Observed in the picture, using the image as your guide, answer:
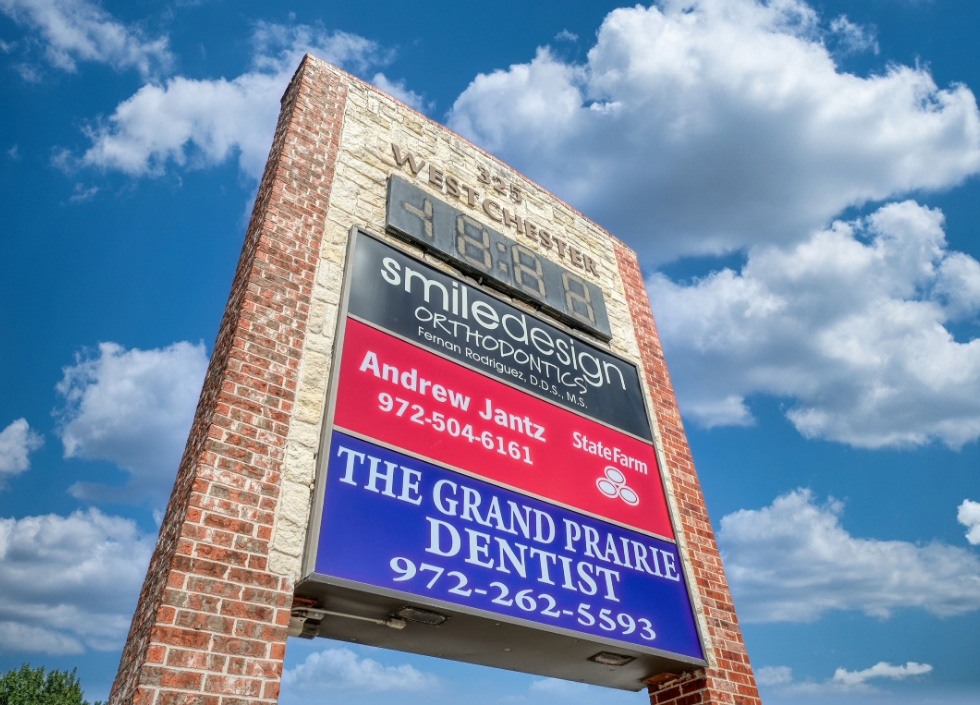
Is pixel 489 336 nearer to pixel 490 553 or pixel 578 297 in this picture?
pixel 578 297

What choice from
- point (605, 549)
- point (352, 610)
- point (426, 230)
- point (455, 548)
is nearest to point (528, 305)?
point (426, 230)

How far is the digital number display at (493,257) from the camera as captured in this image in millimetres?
6543

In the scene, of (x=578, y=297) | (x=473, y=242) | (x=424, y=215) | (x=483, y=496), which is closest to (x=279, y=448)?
(x=483, y=496)

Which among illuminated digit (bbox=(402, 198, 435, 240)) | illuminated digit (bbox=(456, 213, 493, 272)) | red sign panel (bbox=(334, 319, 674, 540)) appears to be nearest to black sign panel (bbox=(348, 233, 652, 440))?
red sign panel (bbox=(334, 319, 674, 540))

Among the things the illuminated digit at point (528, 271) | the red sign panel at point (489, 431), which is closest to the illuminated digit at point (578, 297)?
the illuminated digit at point (528, 271)

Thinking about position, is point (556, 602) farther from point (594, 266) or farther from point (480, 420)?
point (594, 266)

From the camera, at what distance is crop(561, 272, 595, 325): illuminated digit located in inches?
293

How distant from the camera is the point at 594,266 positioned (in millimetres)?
8562

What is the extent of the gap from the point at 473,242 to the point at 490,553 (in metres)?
3.53

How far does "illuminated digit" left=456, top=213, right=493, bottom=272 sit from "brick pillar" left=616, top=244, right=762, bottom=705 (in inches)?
91.8

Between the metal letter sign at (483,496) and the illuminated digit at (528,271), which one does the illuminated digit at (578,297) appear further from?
the metal letter sign at (483,496)

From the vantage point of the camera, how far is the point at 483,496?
4.88 m

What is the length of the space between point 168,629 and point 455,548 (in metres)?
1.81

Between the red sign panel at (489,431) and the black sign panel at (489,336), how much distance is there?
0.16 m
